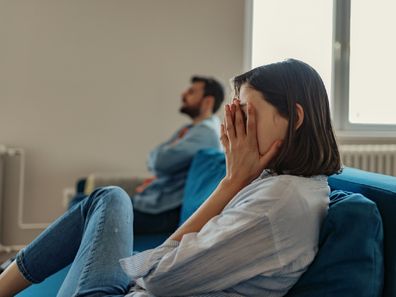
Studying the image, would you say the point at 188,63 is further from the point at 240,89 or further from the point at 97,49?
the point at 240,89

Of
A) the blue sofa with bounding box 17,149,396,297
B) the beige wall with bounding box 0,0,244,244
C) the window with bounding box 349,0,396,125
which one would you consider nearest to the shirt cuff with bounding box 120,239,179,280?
the blue sofa with bounding box 17,149,396,297

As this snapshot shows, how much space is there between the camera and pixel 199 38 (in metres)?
3.01

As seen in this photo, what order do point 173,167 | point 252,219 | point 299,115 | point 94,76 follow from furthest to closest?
point 94,76
point 173,167
point 299,115
point 252,219

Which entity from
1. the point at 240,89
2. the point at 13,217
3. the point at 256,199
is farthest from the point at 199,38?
the point at 256,199

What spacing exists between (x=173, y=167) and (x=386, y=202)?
1553 mm

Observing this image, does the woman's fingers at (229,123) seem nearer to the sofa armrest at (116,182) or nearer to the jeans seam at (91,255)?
the jeans seam at (91,255)

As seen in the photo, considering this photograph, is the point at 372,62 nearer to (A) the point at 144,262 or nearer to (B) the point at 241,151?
(B) the point at 241,151

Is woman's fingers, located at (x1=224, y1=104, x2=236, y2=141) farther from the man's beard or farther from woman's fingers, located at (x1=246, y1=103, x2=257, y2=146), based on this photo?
the man's beard

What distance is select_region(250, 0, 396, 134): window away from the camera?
3230 millimetres

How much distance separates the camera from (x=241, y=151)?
3.17ft

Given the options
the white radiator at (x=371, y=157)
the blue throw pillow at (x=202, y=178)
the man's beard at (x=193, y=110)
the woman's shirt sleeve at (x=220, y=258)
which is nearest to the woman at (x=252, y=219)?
the woman's shirt sleeve at (x=220, y=258)

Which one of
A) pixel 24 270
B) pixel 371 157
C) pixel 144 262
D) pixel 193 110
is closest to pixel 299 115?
pixel 144 262

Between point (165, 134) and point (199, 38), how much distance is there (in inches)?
26.6

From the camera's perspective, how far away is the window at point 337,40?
3230mm
